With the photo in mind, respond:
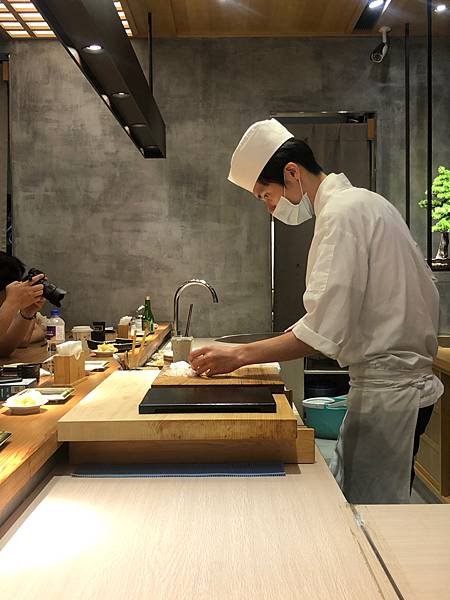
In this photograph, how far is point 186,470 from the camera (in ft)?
5.07

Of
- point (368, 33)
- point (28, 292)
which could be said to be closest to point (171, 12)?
point (368, 33)

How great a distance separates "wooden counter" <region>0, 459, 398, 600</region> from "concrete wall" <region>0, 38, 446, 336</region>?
12.2ft

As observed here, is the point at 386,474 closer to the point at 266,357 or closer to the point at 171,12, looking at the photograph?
the point at 266,357

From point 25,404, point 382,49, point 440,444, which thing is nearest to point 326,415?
point 440,444

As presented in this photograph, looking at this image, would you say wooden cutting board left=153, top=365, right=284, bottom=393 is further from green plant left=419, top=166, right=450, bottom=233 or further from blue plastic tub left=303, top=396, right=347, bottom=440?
green plant left=419, top=166, right=450, bottom=233

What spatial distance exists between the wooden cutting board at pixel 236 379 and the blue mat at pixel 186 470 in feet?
0.83


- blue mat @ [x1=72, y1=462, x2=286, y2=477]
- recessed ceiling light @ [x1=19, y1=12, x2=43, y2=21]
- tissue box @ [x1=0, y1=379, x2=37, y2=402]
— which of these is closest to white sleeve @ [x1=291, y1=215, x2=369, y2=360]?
blue mat @ [x1=72, y1=462, x2=286, y2=477]

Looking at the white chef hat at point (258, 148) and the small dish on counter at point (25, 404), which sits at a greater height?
the white chef hat at point (258, 148)

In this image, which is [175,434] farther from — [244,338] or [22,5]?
[22,5]

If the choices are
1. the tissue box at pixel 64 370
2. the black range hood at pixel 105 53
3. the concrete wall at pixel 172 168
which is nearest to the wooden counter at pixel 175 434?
the tissue box at pixel 64 370

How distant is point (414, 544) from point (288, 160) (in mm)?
1300

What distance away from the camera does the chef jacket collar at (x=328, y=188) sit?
209 cm

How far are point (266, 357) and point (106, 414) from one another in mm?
495

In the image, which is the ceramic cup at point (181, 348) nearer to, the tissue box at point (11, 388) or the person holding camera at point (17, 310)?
the tissue box at point (11, 388)
